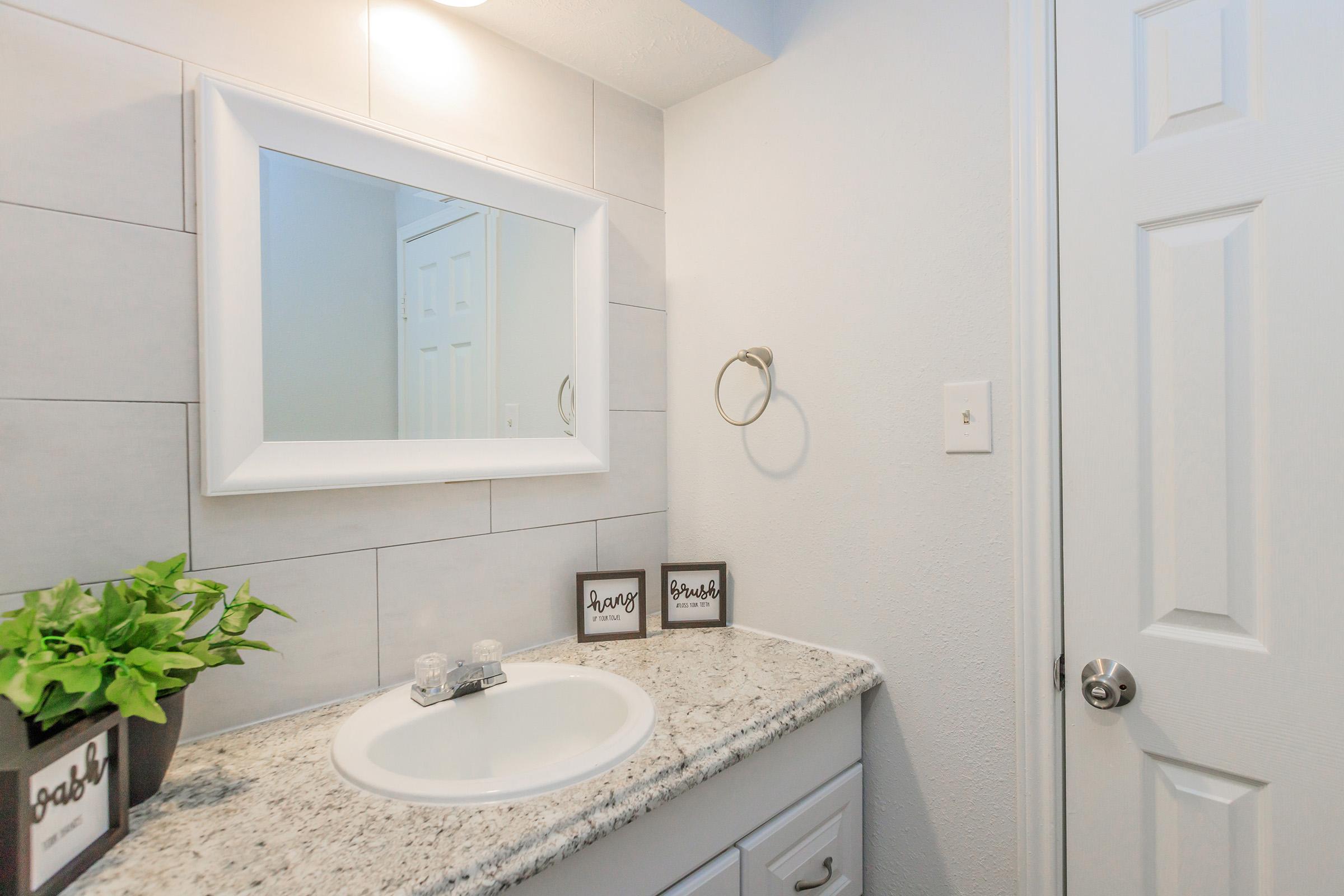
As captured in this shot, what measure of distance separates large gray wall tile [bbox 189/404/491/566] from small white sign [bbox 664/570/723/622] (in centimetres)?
44

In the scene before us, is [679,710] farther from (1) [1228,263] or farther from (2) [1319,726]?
(1) [1228,263]

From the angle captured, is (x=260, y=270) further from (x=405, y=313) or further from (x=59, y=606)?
(x=59, y=606)

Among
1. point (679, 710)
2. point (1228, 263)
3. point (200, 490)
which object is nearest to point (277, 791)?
point (200, 490)

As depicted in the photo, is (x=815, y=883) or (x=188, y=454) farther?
(x=815, y=883)

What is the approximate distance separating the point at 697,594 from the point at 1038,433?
74 cm

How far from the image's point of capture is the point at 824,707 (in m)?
1.10

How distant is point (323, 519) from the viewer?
1.05 m

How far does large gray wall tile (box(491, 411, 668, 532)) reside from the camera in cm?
130

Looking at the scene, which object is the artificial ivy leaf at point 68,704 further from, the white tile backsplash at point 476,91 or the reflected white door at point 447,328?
the white tile backsplash at point 476,91

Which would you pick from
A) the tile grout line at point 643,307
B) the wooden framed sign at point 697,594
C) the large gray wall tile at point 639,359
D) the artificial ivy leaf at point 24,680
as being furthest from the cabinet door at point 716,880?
the tile grout line at point 643,307

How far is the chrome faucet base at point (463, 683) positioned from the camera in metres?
1.04

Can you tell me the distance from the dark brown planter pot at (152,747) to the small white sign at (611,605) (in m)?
0.69

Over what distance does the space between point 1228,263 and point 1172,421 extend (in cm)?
22

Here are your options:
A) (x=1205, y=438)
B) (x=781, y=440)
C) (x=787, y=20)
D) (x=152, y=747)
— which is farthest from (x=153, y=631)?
(x=787, y=20)
